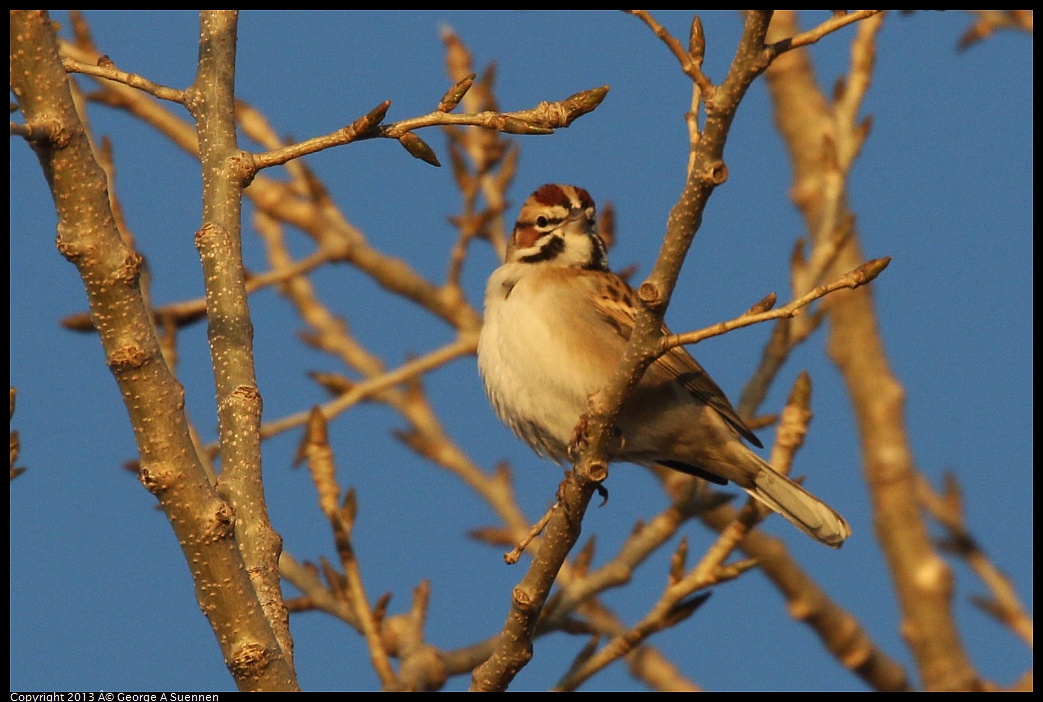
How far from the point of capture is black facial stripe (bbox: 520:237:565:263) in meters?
7.43

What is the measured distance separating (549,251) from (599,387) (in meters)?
1.33

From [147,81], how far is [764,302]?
2018 mm

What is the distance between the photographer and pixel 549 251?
24.4 ft

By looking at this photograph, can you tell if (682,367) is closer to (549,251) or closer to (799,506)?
(799,506)

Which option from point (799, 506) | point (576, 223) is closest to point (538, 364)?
point (576, 223)

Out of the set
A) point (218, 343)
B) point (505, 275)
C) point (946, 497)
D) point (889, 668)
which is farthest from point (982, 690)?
point (218, 343)

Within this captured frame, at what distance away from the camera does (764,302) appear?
3801 mm

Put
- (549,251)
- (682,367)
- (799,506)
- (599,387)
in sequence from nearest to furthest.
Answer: (599,387) → (799,506) → (682,367) → (549,251)

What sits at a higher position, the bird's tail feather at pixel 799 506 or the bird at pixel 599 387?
the bird at pixel 599 387

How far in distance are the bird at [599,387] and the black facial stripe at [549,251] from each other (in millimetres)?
462

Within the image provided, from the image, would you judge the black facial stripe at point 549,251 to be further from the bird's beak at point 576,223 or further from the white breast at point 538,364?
the white breast at point 538,364

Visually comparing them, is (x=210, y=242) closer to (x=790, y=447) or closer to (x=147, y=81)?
(x=147, y=81)

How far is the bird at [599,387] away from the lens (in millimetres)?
6410

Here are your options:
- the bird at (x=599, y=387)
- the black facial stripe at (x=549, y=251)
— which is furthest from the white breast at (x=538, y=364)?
the black facial stripe at (x=549, y=251)
